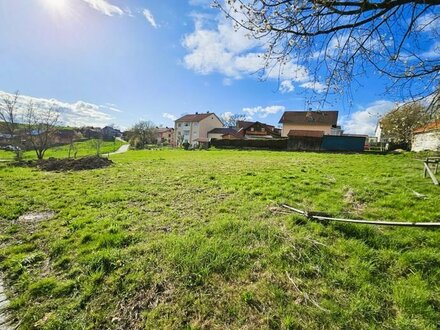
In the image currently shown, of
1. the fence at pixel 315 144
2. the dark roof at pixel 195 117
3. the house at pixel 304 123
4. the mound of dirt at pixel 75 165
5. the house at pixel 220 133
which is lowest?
the mound of dirt at pixel 75 165

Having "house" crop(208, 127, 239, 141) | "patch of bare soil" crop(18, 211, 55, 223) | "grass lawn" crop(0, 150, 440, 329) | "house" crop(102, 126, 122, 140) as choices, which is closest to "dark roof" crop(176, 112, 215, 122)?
"house" crop(208, 127, 239, 141)

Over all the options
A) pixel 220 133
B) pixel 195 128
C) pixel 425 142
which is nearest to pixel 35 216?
pixel 425 142

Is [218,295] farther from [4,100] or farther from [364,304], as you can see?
[4,100]

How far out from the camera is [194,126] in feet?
195

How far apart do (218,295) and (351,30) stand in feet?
14.7

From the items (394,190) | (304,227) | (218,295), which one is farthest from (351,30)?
(394,190)

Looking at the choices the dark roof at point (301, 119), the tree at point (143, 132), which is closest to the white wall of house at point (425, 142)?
the dark roof at point (301, 119)

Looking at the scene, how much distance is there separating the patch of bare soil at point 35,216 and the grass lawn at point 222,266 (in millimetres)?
126

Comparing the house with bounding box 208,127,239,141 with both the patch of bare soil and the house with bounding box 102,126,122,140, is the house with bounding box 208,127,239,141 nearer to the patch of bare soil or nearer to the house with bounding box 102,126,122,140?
the house with bounding box 102,126,122,140

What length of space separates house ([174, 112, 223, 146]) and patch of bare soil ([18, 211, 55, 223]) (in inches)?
2061

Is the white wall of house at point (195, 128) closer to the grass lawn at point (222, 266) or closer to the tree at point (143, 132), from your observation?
the tree at point (143, 132)

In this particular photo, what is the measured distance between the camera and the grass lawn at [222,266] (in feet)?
7.30

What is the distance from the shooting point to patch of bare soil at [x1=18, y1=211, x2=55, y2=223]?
482 cm

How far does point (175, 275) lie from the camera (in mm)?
2816
